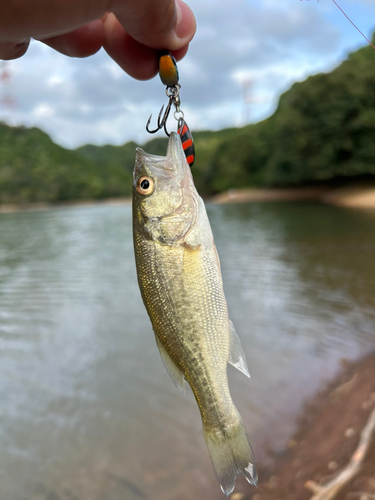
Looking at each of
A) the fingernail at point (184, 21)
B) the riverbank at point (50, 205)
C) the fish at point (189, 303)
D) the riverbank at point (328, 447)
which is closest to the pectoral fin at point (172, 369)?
the fish at point (189, 303)

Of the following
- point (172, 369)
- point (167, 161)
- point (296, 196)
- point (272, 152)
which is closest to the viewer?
point (172, 369)

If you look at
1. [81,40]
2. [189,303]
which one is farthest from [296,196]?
[189,303]

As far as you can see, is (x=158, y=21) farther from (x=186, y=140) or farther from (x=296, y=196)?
(x=296, y=196)

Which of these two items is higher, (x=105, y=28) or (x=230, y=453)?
(x=105, y=28)

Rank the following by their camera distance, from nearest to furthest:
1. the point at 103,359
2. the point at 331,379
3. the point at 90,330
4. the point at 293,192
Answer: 1. the point at 331,379
2. the point at 103,359
3. the point at 90,330
4. the point at 293,192

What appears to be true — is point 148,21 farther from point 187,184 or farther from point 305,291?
point 305,291

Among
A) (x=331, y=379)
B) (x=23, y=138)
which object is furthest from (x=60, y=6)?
(x=23, y=138)
